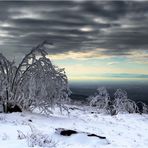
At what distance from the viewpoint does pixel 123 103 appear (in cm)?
4344

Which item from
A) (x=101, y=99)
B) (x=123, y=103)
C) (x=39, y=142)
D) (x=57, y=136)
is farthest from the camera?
(x=101, y=99)

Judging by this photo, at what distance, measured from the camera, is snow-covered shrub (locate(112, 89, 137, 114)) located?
140 ft

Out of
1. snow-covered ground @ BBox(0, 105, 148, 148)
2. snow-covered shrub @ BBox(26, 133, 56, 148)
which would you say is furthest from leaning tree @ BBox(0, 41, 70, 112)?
snow-covered shrub @ BBox(26, 133, 56, 148)

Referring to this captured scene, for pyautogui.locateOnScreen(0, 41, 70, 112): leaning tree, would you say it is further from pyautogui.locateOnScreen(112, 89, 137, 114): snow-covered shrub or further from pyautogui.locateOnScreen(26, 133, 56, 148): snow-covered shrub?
pyautogui.locateOnScreen(112, 89, 137, 114): snow-covered shrub

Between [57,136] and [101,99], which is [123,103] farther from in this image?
[57,136]

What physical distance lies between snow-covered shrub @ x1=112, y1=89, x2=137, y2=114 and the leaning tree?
1933 cm

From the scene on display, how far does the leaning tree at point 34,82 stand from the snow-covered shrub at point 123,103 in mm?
19331

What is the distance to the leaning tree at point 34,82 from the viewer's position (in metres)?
23.2

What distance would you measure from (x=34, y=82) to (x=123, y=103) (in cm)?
2269

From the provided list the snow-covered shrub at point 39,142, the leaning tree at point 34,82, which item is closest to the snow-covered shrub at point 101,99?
the leaning tree at point 34,82

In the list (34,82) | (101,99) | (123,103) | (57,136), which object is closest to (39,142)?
(57,136)

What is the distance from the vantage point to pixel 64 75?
2411 centimetres

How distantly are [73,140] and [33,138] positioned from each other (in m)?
2.38

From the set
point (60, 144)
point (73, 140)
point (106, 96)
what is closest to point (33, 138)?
point (60, 144)
